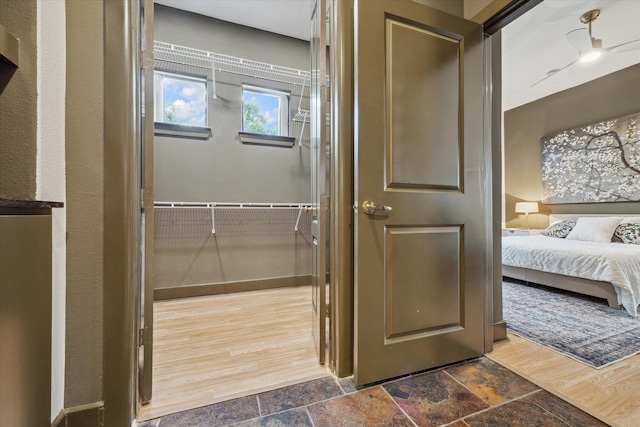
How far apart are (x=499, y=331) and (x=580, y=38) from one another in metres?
2.96

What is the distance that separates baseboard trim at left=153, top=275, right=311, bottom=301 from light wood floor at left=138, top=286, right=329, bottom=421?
0.08 metres

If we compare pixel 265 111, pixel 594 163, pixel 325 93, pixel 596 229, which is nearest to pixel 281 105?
pixel 265 111

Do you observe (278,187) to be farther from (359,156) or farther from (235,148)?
(359,156)

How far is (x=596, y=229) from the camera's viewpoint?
3.26 m

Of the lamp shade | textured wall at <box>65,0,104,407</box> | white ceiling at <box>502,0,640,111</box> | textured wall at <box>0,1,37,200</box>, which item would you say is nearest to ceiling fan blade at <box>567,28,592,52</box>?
white ceiling at <box>502,0,640,111</box>

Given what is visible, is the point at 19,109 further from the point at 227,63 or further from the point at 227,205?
the point at 227,63

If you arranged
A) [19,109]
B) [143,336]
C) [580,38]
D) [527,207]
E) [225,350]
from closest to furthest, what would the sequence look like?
[19,109] < [143,336] < [225,350] < [580,38] < [527,207]

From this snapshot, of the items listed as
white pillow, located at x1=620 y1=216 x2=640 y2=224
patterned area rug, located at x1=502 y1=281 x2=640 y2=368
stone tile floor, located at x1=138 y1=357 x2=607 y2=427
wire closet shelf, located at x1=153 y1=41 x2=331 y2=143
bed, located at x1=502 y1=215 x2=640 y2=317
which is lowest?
patterned area rug, located at x1=502 y1=281 x2=640 y2=368

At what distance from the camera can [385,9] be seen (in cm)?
128

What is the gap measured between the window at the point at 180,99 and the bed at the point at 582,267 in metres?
3.77

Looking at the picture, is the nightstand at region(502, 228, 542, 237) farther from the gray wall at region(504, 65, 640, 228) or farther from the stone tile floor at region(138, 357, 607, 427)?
the stone tile floor at region(138, 357, 607, 427)

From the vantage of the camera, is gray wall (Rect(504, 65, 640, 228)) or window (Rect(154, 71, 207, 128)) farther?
gray wall (Rect(504, 65, 640, 228))

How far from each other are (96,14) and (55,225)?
800mm

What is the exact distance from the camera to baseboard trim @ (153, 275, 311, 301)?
99.7 inches
